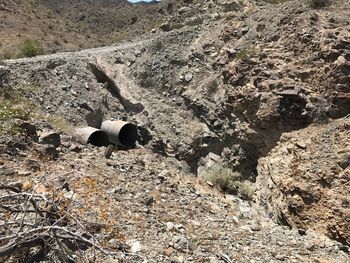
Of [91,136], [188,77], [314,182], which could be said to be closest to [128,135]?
[91,136]

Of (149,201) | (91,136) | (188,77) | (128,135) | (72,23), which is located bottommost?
(128,135)

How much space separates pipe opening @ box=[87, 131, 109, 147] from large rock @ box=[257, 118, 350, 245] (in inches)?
179

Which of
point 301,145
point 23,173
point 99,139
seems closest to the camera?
point 23,173

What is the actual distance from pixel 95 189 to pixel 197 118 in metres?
6.44

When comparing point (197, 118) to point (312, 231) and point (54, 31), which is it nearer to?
point (312, 231)

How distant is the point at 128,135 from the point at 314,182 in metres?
6.08

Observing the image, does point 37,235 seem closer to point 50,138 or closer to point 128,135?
point 50,138

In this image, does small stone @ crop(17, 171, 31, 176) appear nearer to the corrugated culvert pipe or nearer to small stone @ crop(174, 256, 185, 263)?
small stone @ crop(174, 256, 185, 263)

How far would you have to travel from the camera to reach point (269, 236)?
7961 mm

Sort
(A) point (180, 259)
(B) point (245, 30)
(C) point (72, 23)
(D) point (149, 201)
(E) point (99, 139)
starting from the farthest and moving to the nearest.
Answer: (C) point (72, 23), (B) point (245, 30), (E) point (99, 139), (D) point (149, 201), (A) point (180, 259)

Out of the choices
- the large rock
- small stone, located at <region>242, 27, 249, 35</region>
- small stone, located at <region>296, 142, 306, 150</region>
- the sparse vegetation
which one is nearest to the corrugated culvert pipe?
the sparse vegetation

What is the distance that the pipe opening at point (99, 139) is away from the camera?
1221 cm

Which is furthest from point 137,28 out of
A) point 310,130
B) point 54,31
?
point 310,130

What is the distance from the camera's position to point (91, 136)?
39.2 ft
